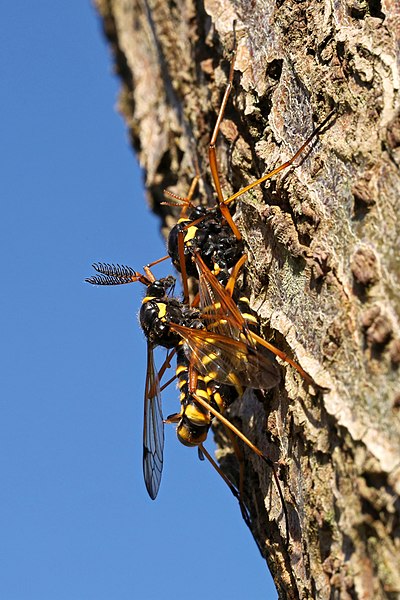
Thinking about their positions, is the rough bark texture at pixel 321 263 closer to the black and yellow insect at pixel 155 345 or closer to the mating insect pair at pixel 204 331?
the mating insect pair at pixel 204 331

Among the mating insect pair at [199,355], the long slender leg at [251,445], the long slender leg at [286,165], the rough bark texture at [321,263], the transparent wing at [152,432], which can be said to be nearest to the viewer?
the rough bark texture at [321,263]

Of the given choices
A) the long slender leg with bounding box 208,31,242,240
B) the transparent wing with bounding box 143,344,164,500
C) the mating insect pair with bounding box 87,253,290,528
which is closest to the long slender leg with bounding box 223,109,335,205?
the long slender leg with bounding box 208,31,242,240

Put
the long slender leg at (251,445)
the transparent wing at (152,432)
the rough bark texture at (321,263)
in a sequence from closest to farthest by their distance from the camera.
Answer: the rough bark texture at (321,263)
the long slender leg at (251,445)
the transparent wing at (152,432)

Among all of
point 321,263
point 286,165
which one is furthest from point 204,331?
point 321,263

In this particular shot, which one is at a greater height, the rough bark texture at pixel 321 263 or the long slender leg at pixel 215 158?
the long slender leg at pixel 215 158

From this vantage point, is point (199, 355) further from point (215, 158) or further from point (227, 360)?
point (215, 158)

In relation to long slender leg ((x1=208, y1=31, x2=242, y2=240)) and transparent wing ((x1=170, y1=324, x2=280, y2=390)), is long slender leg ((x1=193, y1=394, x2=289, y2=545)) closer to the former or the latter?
transparent wing ((x1=170, y1=324, x2=280, y2=390))

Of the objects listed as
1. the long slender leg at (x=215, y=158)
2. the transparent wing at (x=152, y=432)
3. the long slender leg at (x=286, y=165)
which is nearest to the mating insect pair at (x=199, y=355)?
the transparent wing at (x=152, y=432)
